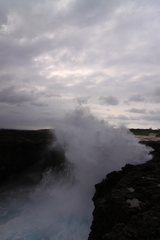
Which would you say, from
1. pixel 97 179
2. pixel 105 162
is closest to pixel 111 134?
pixel 105 162

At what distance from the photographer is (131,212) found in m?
4.04

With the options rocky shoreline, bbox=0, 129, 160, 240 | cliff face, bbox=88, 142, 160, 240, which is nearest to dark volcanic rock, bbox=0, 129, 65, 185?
rocky shoreline, bbox=0, 129, 160, 240

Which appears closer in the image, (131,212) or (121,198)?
(131,212)

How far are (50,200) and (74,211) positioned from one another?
2.01 metres

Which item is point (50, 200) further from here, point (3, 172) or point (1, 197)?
point (3, 172)

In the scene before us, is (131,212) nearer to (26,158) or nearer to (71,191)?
(71,191)

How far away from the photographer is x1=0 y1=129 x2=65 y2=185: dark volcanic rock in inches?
425

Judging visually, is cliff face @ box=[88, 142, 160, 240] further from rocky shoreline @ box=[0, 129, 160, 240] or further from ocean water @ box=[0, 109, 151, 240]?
ocean water @ box=[0, 109, 151, 240]

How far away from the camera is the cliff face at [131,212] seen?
3236 mm

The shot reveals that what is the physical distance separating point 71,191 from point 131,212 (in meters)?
6.06

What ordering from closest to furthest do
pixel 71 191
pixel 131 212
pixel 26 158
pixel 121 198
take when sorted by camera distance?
1. pixel 131 212
2. pixel 121 198
3. pixel 71 191
4. pixel 26 158

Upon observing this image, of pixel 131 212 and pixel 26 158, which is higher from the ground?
pixel 131 212

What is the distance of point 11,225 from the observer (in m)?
6.92

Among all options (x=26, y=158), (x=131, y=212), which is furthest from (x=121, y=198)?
(x=26, y=158)
